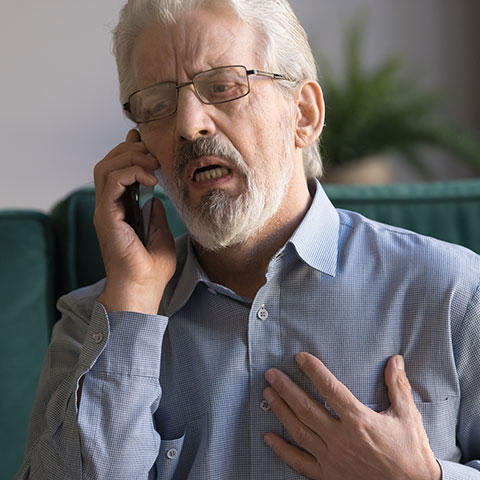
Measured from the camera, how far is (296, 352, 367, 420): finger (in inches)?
38.7

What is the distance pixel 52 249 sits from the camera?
5.05 feet

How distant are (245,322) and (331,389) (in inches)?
8.0

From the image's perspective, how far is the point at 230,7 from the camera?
111 centimetres

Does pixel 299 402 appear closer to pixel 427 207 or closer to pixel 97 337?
pixel 97 337

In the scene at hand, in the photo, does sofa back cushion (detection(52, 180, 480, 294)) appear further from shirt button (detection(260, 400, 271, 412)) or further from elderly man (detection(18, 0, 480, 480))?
shirt button (detection(260, 400, 271, 412))

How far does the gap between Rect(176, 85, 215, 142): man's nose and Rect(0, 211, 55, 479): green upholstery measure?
603 mm

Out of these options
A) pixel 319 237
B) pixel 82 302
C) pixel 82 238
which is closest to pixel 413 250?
pixel 319 237

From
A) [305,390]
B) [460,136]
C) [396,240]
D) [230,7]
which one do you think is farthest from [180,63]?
[460,136]

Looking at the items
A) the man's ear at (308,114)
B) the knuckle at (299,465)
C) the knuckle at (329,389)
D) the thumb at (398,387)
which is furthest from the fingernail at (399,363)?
the man's ear at (308,114)

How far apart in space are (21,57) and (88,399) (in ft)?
6.00

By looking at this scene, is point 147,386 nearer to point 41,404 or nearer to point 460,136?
point 41,404

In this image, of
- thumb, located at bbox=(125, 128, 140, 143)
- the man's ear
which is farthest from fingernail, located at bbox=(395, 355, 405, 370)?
thumb, located at bbox=(125, 128, 140, 143)

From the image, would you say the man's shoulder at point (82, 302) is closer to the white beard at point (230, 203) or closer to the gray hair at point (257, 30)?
the white beard at point (230, 203)

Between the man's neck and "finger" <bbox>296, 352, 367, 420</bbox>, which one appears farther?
the man's neck
